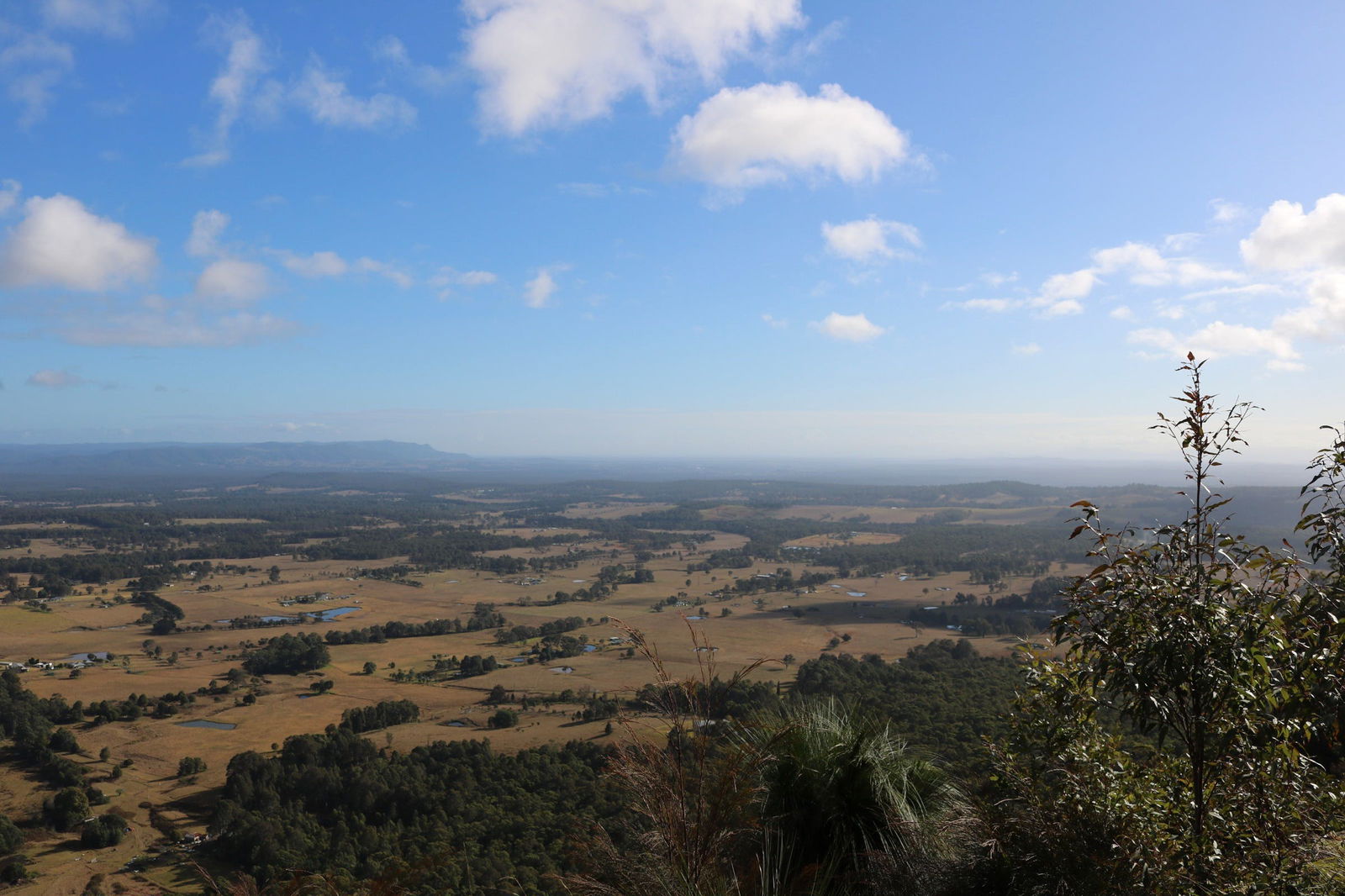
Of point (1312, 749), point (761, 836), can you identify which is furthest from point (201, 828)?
point (1312, 749)

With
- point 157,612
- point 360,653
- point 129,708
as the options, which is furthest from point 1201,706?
point 157,612

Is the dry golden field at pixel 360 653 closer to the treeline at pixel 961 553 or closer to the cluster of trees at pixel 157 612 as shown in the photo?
the cluster of trees at pixel 157 612

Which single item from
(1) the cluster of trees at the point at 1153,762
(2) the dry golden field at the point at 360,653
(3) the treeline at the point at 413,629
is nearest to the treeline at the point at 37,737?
(2) the dry golden field at the point at 360,653

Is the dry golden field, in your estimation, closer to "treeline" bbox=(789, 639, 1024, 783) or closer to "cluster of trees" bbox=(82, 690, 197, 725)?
"cluster of trees" bbox=(82, 690, 197, 725)

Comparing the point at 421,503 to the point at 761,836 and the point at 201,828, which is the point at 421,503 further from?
the point at 761,836

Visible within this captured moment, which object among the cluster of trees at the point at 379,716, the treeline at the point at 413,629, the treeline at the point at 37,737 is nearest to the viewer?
the treeline at the point at 37,737
